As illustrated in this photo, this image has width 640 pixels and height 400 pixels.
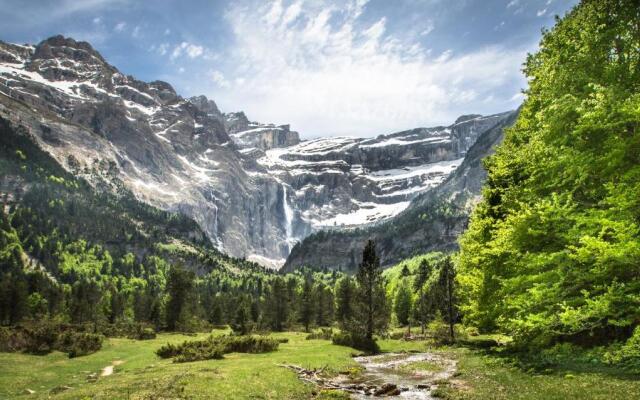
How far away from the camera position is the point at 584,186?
66.0 ft

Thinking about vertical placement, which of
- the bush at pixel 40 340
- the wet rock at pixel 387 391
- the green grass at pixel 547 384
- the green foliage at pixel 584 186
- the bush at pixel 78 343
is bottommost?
the bush at pixel 78 343

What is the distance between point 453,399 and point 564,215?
11.2m

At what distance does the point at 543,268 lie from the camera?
70.1 feet

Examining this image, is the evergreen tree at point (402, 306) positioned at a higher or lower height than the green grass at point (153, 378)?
lower

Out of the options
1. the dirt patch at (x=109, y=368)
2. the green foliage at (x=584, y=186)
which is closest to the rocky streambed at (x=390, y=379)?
the green foliage at (x=584, y=186)

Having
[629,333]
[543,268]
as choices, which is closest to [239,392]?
[543,268]

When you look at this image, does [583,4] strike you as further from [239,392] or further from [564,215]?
[239,392]

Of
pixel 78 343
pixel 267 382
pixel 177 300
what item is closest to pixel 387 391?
pixel 267 382

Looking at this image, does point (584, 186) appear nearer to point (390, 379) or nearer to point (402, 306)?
point (390, 379)

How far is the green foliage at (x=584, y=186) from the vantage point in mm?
16203

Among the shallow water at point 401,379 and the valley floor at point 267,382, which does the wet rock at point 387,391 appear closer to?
the shallow water at point 401,379

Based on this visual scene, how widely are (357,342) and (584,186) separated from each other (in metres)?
47.0

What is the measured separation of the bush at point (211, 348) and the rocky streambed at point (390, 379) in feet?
43.6

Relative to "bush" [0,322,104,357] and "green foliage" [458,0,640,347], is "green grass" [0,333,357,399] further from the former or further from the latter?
"green foliage" [458,0,640,347]
